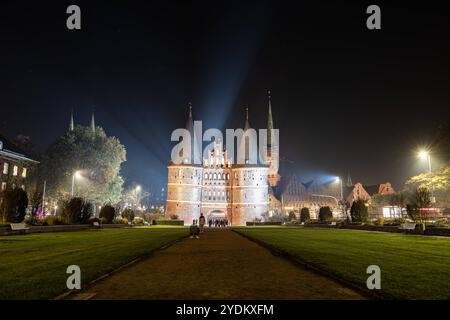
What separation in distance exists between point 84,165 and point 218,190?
4271cm

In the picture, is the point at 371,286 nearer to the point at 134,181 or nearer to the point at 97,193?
the point at 97,193

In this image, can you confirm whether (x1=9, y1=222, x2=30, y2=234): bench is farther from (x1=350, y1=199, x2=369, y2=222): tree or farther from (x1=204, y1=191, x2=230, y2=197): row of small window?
(x1=204, y1=191, x2=230, y2=197): row of small window

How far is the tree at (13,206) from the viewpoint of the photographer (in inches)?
1302

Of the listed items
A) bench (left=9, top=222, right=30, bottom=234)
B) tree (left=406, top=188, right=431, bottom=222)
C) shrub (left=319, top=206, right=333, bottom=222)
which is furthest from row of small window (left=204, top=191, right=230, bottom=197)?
bench (left=9, top=222, right=30, bottom=234)

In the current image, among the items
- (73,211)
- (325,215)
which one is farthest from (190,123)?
(73,211)

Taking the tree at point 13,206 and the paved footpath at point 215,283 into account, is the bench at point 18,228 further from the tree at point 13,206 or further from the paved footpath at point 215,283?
the paved footpath at point 215,283

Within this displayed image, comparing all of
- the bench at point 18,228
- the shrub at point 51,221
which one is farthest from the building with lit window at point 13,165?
the bench at point 18,228

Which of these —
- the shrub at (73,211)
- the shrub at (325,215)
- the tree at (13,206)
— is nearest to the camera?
the tree at (13,206)

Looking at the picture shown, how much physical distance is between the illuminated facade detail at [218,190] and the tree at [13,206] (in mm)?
56835

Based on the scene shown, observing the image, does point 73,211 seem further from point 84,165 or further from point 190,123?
point 190,123

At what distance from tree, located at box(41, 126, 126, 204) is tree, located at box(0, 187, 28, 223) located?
29089 millimetres

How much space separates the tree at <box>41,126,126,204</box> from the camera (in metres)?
63.1

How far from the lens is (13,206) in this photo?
3334 centimetres
